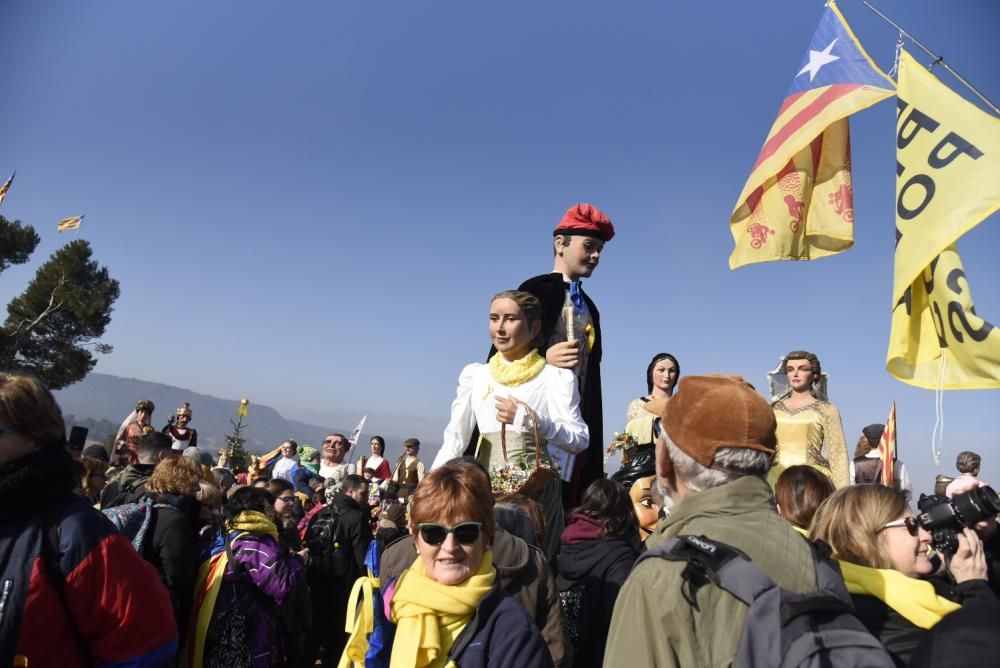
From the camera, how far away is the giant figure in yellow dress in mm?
5316

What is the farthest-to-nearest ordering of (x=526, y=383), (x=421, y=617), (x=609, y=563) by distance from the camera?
(x=526, y=383)
(x=609, y=563)
(x=421, y=617)

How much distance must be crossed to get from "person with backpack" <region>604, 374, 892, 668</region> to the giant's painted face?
2.79 meters

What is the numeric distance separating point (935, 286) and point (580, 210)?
2.24m

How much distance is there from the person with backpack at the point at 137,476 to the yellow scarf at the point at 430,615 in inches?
103

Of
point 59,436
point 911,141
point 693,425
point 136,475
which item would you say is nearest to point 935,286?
point 911,141

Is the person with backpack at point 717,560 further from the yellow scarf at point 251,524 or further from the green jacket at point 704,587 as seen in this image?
the yellow scarf at point 251,524

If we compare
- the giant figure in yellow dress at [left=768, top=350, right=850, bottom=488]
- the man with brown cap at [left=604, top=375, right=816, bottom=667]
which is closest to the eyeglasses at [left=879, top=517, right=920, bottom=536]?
the man with brown cap at [left=604, top=375, right=816, bottom=667]

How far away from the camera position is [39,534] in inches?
85.7

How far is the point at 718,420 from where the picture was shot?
6.46ft

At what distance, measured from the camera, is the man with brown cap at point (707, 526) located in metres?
1.68

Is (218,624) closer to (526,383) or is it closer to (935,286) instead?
(526,383)

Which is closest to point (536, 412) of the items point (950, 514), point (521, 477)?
point (521, 477)

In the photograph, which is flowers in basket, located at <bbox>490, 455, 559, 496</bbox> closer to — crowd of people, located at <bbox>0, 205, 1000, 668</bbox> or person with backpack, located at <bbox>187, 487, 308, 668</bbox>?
crowd of people, located at <bbox>0, 205, 1000, 668</bbox>

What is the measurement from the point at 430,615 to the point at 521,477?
5.33ft
